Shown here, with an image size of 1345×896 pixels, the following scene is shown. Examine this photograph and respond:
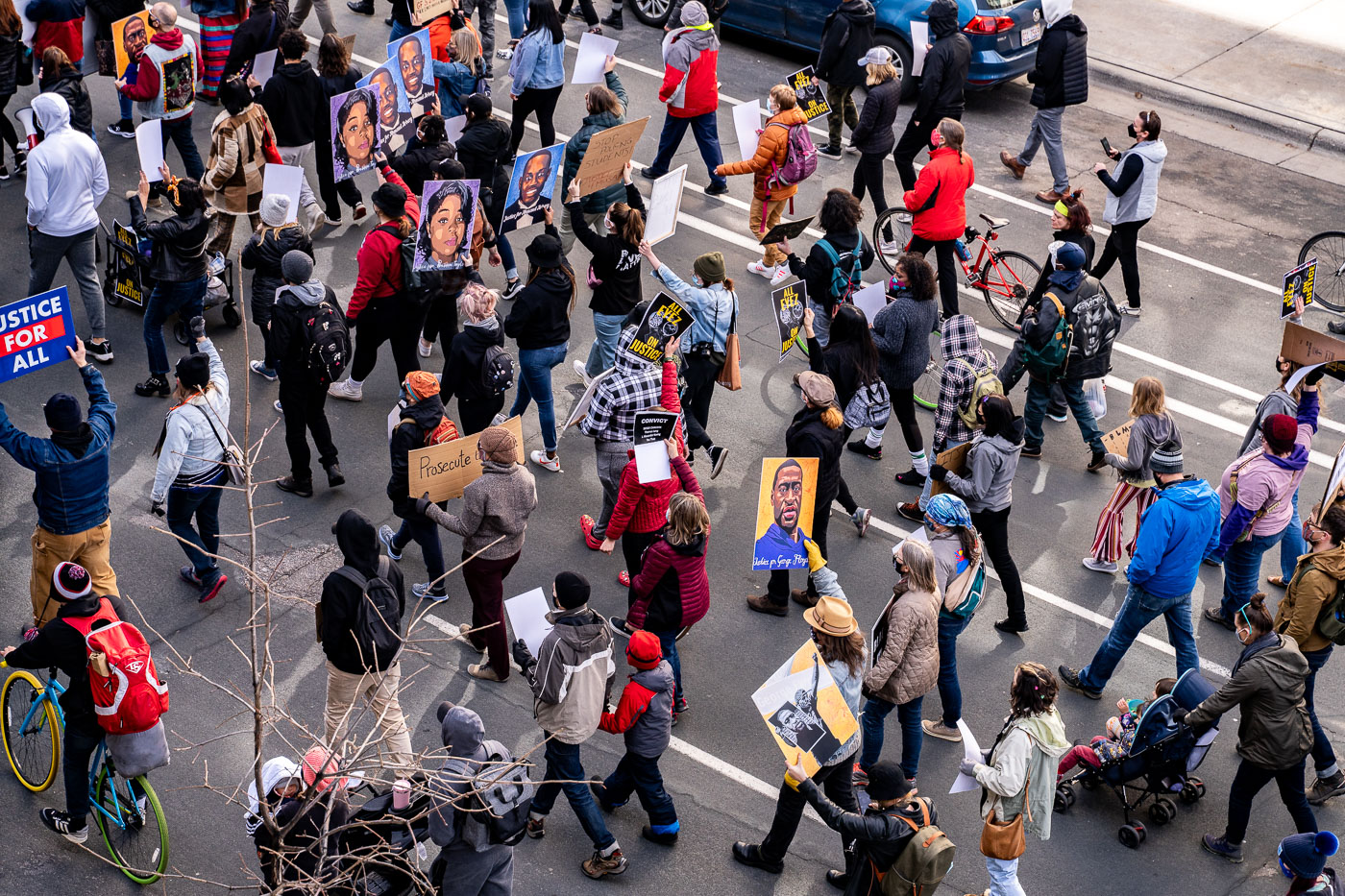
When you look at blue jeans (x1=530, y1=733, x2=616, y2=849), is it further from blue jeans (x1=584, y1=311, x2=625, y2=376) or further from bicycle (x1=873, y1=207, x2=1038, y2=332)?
bicycle (x1=873, y1=207, x2=1038, y2=332)

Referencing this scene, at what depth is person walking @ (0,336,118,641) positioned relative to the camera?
7.46 meters

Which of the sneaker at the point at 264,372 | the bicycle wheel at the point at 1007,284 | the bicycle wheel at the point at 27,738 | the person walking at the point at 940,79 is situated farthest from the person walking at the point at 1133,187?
the bicycle wheel at the point at 27,738

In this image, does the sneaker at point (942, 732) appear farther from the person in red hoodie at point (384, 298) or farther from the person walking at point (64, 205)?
the person walking at point (64, 205)

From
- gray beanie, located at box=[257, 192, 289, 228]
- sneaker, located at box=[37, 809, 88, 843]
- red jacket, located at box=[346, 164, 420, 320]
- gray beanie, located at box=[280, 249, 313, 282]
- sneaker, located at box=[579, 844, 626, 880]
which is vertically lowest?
sneaker, located at box=[37, 809, 88, 843]

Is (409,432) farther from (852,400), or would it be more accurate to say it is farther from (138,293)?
(138,293)

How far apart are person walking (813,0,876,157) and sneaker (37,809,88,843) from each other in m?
10.3

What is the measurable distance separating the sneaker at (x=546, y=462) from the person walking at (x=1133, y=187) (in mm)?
5709

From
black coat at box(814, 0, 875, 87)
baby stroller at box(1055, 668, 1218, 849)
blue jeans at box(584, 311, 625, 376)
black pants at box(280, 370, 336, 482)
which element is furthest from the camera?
black coat at box(814, 0, 875, 87)

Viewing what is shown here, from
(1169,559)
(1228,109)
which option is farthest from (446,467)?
(1228,109)

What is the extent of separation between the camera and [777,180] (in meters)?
12.8

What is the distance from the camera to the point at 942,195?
11836mm

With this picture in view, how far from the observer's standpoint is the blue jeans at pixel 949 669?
7.99 meters

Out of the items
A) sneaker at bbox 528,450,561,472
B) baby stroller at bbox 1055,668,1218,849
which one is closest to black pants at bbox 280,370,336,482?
sneaker at bbox 528,450,561,472

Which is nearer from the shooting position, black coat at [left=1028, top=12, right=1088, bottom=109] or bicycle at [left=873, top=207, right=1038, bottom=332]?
bicycle at [left=873, top=207, right=1038, bottom=332]
